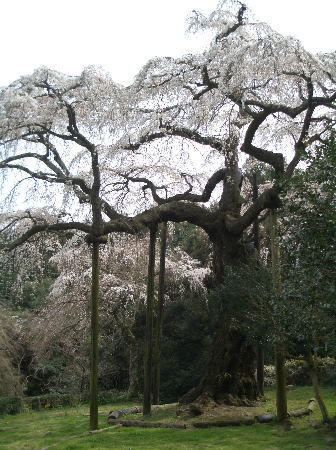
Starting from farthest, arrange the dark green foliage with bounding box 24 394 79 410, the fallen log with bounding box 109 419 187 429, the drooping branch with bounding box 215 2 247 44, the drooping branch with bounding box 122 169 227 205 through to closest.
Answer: the dark green foliage with bounding box 24 394 79 410 → the drooping branch with bounding box 122 169 227 205 → the drooping branch with bounding box 215 2 247 44 → the fallen log with bounding box 109 419 187 429

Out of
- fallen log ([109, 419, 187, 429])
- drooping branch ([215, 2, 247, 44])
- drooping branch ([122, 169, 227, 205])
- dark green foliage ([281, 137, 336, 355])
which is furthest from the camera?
drooping branch ([122, 169, 227, 205])

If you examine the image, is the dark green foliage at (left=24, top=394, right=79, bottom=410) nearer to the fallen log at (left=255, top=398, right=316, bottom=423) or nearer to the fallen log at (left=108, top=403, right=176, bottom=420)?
the fallen log at (left=108, top=403, right=176, bottom=420)

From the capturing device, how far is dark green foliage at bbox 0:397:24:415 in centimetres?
1532

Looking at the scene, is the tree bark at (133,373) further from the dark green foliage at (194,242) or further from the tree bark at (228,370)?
the tree bark at (228,370)

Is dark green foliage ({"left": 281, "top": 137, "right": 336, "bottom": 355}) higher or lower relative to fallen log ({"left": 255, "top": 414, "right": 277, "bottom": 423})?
higher

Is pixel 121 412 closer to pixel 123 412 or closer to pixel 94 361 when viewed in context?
pixel 123 412

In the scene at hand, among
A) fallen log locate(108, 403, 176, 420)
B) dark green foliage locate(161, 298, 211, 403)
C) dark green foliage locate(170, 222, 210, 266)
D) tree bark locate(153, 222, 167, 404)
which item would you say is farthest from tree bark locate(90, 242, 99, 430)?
dark green foliage locate(170, 222, 210, 266)

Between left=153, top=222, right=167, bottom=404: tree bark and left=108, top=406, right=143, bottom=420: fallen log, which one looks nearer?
left=108, top=406, right=143, bottom=420: fallen log

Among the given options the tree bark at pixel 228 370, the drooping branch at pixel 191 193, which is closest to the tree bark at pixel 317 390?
the tree bark at pixel 228 370

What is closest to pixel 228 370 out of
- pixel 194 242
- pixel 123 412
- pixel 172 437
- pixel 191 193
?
pixel 123 412

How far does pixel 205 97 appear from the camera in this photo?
1064 cm

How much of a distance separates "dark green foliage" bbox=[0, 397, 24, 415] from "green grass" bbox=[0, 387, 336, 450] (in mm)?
4298

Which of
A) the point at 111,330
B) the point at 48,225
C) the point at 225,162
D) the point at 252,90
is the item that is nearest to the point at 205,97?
the point at 252,90

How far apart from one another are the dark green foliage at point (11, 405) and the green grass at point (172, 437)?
4298 mm
